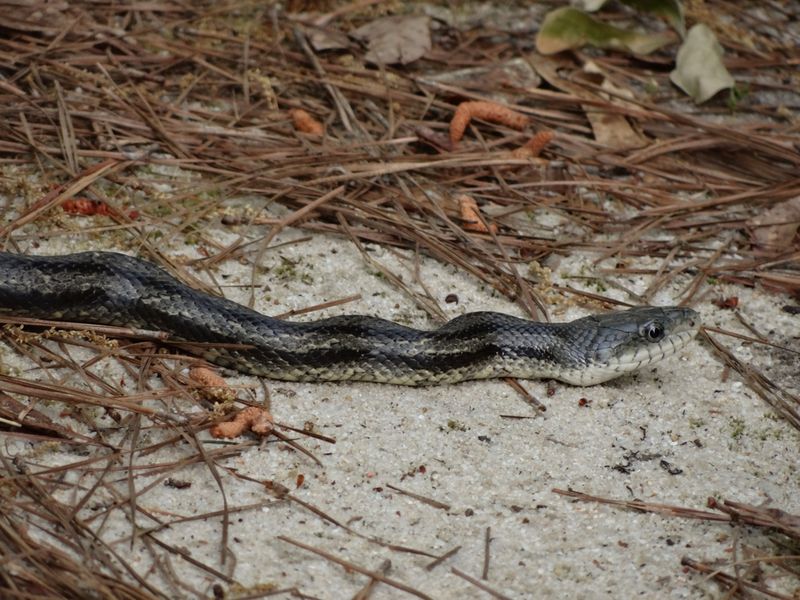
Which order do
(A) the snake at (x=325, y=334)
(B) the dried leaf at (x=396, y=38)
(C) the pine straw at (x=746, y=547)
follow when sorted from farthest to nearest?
1. (B) the dried leaf at (x=396, y=38)
2. (A) the snake at (x=325, y=334)
3. (C) the pine straw at (x=746, y=547)

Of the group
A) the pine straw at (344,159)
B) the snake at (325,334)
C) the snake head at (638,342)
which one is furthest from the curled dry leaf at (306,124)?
the snake head at (638,342)

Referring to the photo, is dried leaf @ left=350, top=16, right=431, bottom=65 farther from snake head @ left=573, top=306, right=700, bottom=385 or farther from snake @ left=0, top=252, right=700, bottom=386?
Answer: snake head @ left=573, top=306, right=700, bottom=385

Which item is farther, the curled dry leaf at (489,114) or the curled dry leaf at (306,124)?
the curled dry leaf at (489,114)

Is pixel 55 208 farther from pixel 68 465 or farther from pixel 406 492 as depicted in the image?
pixel 406 492

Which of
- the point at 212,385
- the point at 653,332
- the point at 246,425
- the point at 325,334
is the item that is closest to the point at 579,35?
the point at 653,332

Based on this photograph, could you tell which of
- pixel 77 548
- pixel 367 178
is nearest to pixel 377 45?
pixel 367 178

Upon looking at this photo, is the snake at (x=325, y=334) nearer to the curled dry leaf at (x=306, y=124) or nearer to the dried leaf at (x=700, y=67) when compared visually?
the curled dry leaf at (x=306, y=124)

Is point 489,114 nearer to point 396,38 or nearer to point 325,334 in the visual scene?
point 396,38
